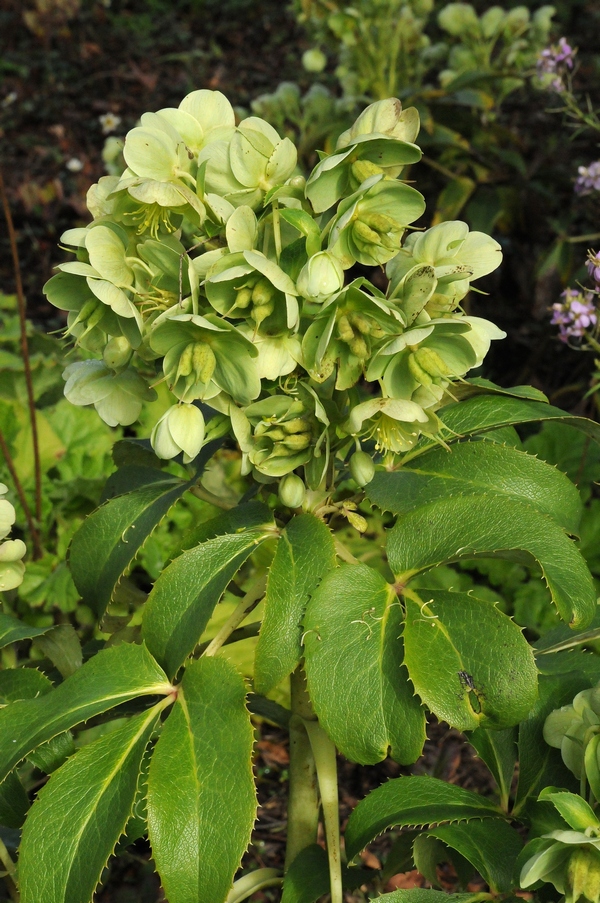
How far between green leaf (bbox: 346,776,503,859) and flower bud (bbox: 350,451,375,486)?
0.30 m

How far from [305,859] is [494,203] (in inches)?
74.4

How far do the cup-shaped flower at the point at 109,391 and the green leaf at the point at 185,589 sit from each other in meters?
0.16

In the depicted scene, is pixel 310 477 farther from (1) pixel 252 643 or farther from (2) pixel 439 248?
(1) pixel 252 643

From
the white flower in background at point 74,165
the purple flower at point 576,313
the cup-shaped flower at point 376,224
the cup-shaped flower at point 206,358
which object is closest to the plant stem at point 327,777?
the cup-shaped flower at point 206,358

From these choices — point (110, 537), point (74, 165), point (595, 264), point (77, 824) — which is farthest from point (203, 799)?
point (74, 165)

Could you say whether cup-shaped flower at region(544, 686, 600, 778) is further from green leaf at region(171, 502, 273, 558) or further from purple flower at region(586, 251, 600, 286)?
purple flower at region(586, 251, 600, 286)

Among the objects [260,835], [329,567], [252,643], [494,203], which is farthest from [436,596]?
[494,203]

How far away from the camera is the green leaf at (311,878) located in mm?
941

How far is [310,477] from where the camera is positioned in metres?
0.83

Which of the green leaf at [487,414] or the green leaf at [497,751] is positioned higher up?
the green leaf at [487,414]

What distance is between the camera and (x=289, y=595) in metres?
0.81

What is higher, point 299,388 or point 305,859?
point 299,388

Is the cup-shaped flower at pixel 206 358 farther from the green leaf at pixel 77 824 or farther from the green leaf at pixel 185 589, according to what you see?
the green leaf at pixel 77 824

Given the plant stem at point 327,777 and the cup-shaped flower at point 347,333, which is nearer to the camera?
the cup-shaped flower at point 347,333
